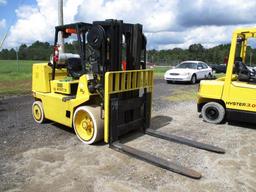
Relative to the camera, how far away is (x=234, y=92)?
6977 mm

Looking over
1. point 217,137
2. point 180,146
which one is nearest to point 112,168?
point 180,146

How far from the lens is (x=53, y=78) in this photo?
6875 millimetres

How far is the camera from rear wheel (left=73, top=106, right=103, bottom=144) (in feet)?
18.3

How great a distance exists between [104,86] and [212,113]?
11.8ft

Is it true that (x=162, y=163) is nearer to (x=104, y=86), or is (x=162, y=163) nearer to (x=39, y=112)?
(x=104, y=86)

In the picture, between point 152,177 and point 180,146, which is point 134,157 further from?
point 180,146

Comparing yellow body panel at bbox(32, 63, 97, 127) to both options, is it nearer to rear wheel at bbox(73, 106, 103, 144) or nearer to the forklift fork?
rear wheel at bbox(73, 106, 103, 144)

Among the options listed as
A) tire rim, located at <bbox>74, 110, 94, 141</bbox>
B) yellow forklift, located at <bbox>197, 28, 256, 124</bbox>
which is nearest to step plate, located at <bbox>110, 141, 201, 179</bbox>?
tire rim, located at <bbox>74, 110, 94, 141</bbox>

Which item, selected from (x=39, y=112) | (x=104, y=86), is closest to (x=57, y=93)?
(x=39, y=112)

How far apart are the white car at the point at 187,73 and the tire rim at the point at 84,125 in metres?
12.7

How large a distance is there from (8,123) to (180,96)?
7760 mm

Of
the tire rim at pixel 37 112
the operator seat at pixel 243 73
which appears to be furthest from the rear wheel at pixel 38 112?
the operator seat at pixel 243 73

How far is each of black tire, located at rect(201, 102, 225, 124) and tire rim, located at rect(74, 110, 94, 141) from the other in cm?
351

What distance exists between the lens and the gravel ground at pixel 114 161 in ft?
13.4
